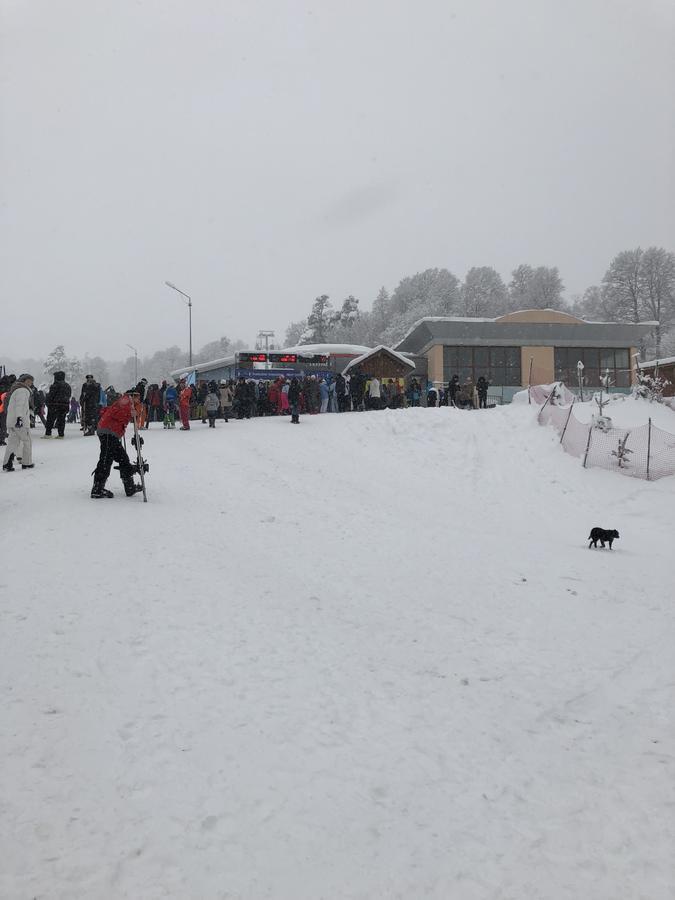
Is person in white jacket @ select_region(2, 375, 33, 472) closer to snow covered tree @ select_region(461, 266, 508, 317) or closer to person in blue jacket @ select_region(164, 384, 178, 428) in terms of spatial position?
person in blue jacket @ select_region(164, 384, 178, 428)

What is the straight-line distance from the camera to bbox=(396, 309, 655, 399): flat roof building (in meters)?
34.5

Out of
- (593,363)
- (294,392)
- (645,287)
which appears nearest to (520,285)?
(645,287)

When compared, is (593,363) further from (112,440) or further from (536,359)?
(112,440)

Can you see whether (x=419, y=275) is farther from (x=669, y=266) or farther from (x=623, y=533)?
(x=623, y=533)

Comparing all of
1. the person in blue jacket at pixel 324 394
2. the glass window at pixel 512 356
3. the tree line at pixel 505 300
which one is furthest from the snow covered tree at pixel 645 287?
the person in blue jacket at pixel 324 394

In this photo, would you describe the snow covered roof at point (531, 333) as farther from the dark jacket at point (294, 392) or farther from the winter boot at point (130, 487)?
the winter boot at point (130, 487)

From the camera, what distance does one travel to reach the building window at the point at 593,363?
34.9m

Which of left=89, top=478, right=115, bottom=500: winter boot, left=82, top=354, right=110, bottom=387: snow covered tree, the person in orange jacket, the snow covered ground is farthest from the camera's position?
left=82, top=354, right=110, bottom=387: snow covered tree

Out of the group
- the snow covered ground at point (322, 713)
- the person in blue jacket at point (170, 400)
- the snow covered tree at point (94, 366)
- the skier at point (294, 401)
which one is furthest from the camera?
the snow covered tree at point (94, 366)

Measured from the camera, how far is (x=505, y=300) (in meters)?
73.2

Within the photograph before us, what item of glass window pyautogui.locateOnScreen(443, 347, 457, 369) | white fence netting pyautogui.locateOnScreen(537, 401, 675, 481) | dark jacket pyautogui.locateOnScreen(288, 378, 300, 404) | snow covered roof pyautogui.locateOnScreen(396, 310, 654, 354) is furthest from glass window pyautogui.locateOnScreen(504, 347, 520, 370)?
white fence netting pyautogui.locateOnScreen(537, 401, 675, 481)

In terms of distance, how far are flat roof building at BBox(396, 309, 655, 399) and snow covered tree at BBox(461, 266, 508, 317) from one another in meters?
35.4

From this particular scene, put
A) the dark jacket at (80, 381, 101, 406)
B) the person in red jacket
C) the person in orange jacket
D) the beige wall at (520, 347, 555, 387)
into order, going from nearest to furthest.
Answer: the person in red jacket, the dark jacket at (80, 381, 101, 406), the person in orange jacket, the beige wall at (520, 347, 555, 387)

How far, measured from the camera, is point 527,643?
15.8 ft
